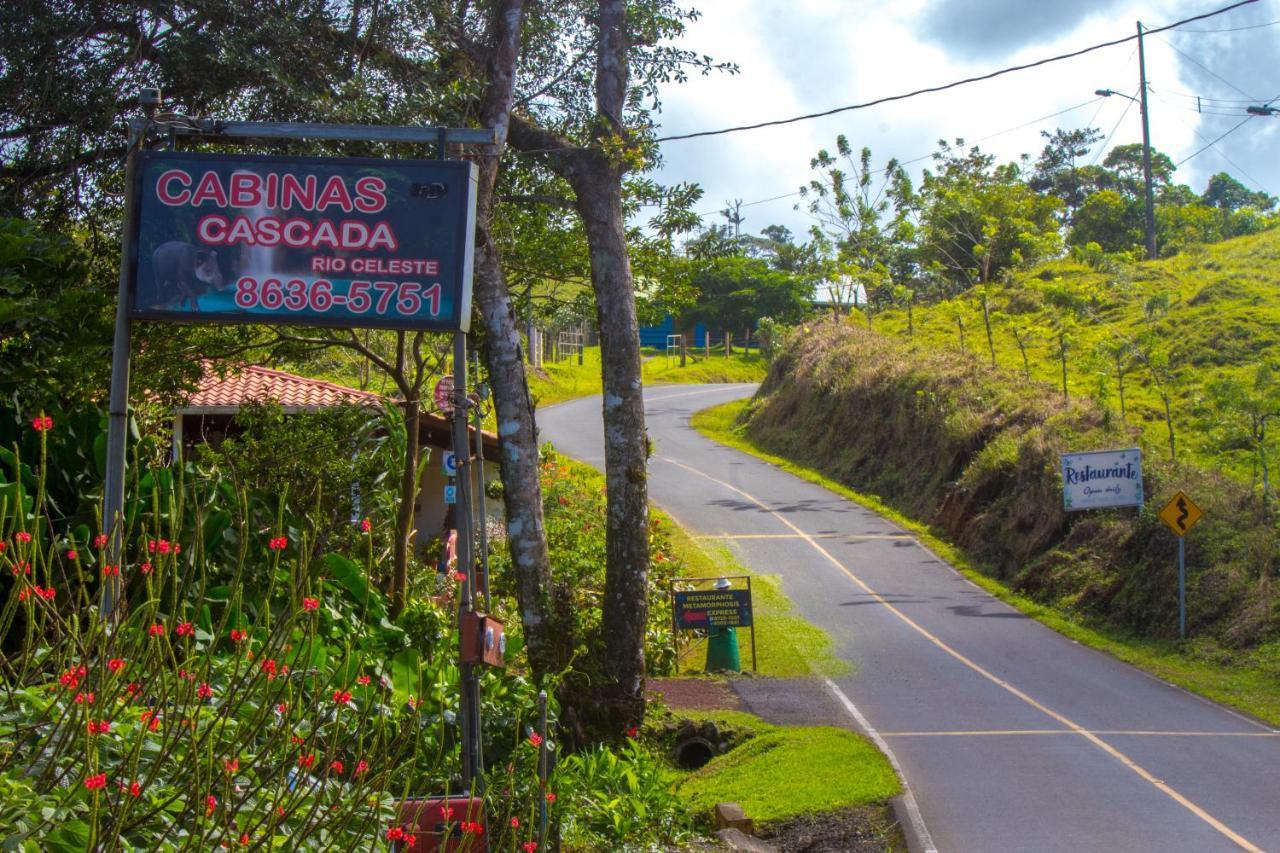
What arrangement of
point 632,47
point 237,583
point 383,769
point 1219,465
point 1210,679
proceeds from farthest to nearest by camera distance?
point 1219,465 < point 1210,679 < point 632,47 < point 383,769 < point 237,583

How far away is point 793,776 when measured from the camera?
11.8 m

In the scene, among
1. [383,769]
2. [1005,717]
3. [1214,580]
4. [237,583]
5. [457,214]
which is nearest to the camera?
[237,583]

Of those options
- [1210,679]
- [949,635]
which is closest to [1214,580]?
[1210,679]

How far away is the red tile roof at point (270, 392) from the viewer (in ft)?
62.9

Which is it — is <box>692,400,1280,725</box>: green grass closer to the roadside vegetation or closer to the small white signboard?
the roadside vegetation

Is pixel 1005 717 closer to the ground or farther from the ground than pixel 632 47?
closer to the ground

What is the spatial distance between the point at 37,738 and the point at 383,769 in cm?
115

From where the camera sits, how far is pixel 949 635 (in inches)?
808

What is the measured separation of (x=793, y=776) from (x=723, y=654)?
6.11 metres

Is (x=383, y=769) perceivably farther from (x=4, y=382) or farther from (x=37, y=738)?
(x=4, y=382)

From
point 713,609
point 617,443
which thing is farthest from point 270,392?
point 617,443

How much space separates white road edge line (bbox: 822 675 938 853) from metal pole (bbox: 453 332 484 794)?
4.57m

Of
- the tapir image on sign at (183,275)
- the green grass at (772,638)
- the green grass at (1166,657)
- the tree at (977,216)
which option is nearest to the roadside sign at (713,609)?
the green grass at (772,638)

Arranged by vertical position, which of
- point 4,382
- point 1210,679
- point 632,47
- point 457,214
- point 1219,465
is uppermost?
point 632,47
